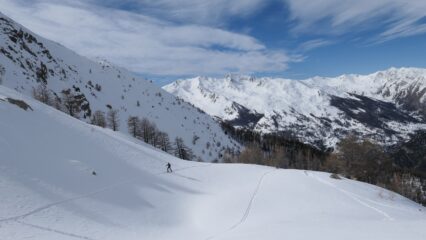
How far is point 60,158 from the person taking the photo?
42094 mm

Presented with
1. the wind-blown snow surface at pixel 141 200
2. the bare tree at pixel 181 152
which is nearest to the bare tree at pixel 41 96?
the wind-blown snow surface at pixel 141 200

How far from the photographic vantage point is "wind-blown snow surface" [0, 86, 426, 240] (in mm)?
25609

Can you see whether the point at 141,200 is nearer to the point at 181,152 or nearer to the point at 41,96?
the point at 41,96

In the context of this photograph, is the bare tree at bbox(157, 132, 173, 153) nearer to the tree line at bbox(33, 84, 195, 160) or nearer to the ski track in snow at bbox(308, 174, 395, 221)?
the tree line at bbox(33, 84, 195, 160)

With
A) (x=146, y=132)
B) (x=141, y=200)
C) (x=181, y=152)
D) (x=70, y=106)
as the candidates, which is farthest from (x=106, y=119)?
(x=141, y=200)

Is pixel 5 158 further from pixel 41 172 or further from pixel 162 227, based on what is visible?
pixel 162 227

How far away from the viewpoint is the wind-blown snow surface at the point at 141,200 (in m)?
25.6

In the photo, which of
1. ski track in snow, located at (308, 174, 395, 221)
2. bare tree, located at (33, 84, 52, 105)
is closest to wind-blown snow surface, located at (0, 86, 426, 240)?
ski track in snow, located at (308, 174, 395, 221)

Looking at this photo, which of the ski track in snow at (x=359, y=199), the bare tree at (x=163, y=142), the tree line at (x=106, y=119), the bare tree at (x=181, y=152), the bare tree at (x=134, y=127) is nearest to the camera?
the ski track in snow at (x=359, y=199)

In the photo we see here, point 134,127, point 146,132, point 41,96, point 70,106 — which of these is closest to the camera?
point 41,96

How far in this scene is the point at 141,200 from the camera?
1538 inches

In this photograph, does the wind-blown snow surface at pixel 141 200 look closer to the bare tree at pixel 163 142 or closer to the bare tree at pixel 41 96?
the bare tree at pixel 41 96

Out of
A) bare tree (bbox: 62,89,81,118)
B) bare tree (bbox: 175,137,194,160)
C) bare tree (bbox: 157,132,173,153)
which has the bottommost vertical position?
bare tree (bbox: 175,137,194,160)

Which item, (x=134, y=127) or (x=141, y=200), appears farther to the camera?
(x=134, y=127)
